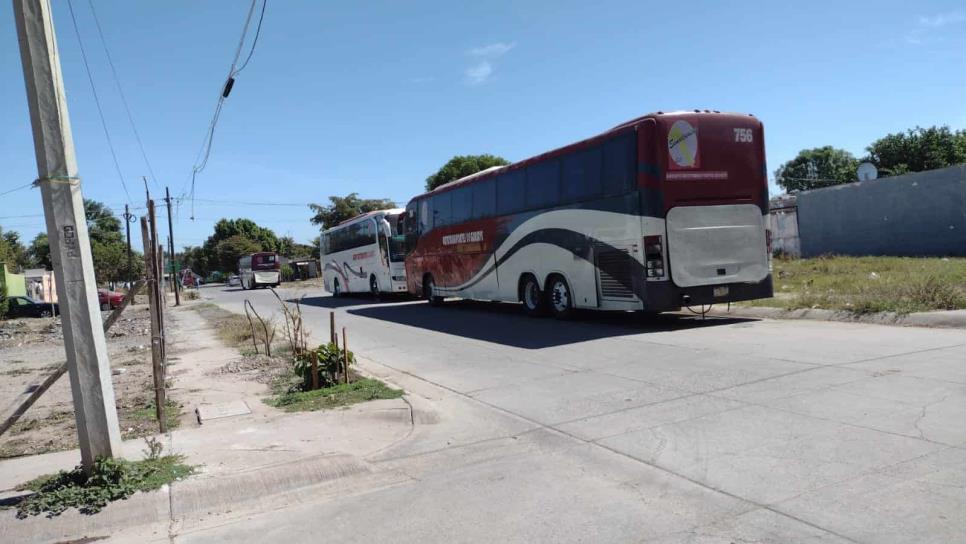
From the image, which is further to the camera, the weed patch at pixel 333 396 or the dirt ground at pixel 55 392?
the weed patch at pixel 333 396

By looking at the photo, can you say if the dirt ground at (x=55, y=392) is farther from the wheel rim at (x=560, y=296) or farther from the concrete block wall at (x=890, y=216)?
the concrete block wall at (x=890, y=216)

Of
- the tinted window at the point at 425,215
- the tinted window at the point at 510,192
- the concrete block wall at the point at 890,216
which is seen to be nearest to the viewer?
the tinted window at the point at 510,192

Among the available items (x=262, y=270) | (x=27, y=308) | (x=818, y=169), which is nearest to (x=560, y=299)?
(x=27, y=308)

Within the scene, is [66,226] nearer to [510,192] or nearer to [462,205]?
[510,192]

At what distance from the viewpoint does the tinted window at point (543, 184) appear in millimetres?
14609

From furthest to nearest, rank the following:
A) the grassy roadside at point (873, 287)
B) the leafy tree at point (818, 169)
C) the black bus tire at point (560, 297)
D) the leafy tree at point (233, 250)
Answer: the leafy tree at point (233, 250)
the leafy tree at point (818, 169)
the black bus tire at point (560, 297)
the grassy roadside at point (873, 287)

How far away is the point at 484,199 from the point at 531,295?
10.4 ft

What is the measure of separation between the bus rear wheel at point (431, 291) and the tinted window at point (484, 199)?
4371 mm

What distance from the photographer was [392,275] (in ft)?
85.6

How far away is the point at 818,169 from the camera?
65312 mm

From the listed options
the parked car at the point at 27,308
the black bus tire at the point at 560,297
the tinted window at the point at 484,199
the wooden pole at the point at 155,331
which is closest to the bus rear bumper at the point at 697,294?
the black bus tire at the point at 560,297

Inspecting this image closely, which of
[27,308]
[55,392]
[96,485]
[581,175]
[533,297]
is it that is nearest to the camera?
[96,485]

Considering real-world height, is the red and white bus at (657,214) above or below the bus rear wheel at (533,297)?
above

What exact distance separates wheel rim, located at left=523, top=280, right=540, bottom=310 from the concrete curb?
13.4 feet
